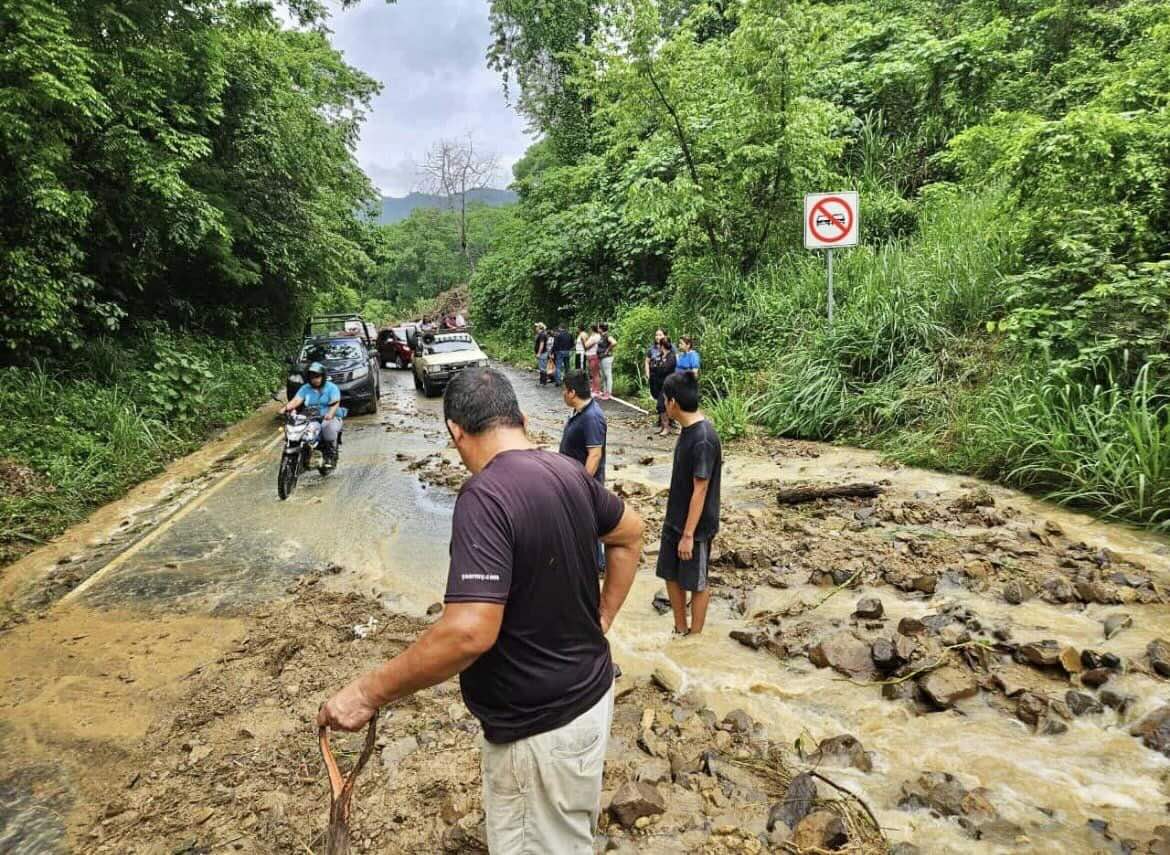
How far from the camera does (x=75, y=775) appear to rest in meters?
3.44

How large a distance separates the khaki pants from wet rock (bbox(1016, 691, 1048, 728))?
2694 mm

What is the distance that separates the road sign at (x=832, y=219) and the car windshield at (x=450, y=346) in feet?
35.6

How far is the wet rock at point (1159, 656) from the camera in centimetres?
358

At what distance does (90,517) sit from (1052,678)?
918 centimetres

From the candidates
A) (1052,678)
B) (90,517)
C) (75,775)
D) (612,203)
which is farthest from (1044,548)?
(612,203)

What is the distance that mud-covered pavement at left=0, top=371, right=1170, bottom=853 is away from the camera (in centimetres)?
289

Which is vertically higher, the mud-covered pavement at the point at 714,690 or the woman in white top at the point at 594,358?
the woman in white top at the point at 594,358

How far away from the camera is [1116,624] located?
13.7 feet

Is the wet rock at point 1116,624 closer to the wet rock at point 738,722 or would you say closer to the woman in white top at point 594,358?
the wet rock at point 738,722

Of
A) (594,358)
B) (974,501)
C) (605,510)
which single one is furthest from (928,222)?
(605,510)

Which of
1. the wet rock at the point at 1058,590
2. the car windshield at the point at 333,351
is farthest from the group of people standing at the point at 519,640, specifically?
the car windshield at the point at 333,351

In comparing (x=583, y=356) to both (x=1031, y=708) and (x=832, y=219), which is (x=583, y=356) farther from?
(x=1031, y=708)

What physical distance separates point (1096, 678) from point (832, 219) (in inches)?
299

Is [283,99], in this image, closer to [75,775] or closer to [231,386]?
[231,386]
